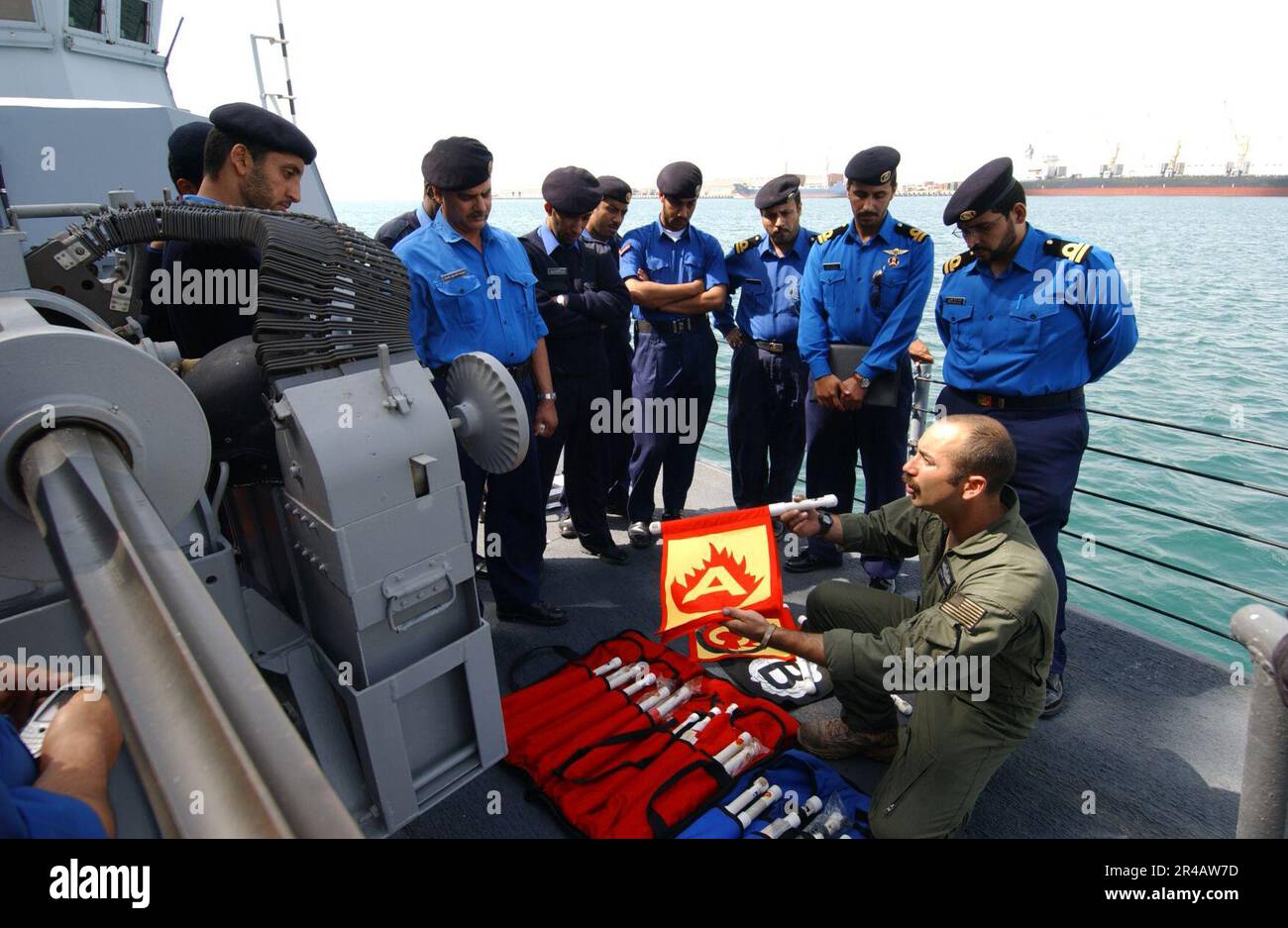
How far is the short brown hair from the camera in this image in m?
2.10

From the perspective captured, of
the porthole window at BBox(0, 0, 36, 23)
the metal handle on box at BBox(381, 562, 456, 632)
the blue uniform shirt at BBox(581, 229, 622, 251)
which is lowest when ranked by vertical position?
the metal handle on box at BBox(381, 562, 456, 632)

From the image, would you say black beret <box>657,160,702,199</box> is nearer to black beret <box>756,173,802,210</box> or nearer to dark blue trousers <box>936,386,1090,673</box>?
black beret <box>756,173,802,210</box>

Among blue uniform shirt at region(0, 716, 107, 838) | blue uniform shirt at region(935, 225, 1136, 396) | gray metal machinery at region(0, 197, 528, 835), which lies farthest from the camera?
blue uniform shirt at region(935, 225, 1136, 396)

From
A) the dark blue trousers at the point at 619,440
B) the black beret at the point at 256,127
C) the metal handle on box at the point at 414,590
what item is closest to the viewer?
the metal handle on box at the point at 414,590

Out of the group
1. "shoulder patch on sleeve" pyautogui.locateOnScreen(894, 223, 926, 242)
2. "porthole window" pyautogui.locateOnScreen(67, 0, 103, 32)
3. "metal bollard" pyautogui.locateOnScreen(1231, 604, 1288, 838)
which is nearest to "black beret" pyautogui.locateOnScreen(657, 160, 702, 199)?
"shoulder patch on sleeve" pyautogui.locateOnScreen(894, 223, 926, 242)

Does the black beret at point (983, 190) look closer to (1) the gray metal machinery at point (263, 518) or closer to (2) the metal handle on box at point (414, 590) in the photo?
(1) the gray metal machinery at point (263, 518)

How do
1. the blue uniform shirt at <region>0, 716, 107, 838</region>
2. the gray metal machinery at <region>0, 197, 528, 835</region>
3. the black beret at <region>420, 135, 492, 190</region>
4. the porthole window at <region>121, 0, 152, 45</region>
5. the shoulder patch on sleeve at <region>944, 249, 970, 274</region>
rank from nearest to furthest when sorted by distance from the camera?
the gray metal machinery at <region>0, 197, 528, 835</region>
the blue uniform shirt at <region>0, 716, 107, 838</region>
the black beret at <region>420, 135, 492, 190</region>
the shoulder patch on sleeve at <region>944, 249, 970, 274</region>
the porthole window at <region>121, 0, 152, 45</region>

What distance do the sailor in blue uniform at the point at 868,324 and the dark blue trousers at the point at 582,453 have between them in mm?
1086

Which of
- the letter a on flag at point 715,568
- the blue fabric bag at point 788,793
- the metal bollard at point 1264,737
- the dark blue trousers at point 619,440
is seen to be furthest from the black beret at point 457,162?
the metal bollard at point 1264,737

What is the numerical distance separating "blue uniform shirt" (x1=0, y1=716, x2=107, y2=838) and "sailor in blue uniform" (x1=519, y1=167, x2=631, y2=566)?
98.5 inches

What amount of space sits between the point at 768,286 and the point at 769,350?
0.35 m

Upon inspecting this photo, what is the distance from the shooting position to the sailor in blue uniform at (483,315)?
116 inches

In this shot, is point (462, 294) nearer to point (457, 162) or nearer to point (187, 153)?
point (457, 162)

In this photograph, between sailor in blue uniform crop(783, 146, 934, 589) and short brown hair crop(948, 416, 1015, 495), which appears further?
sailor in blue uniform crop(783, 146, 934, 589)
